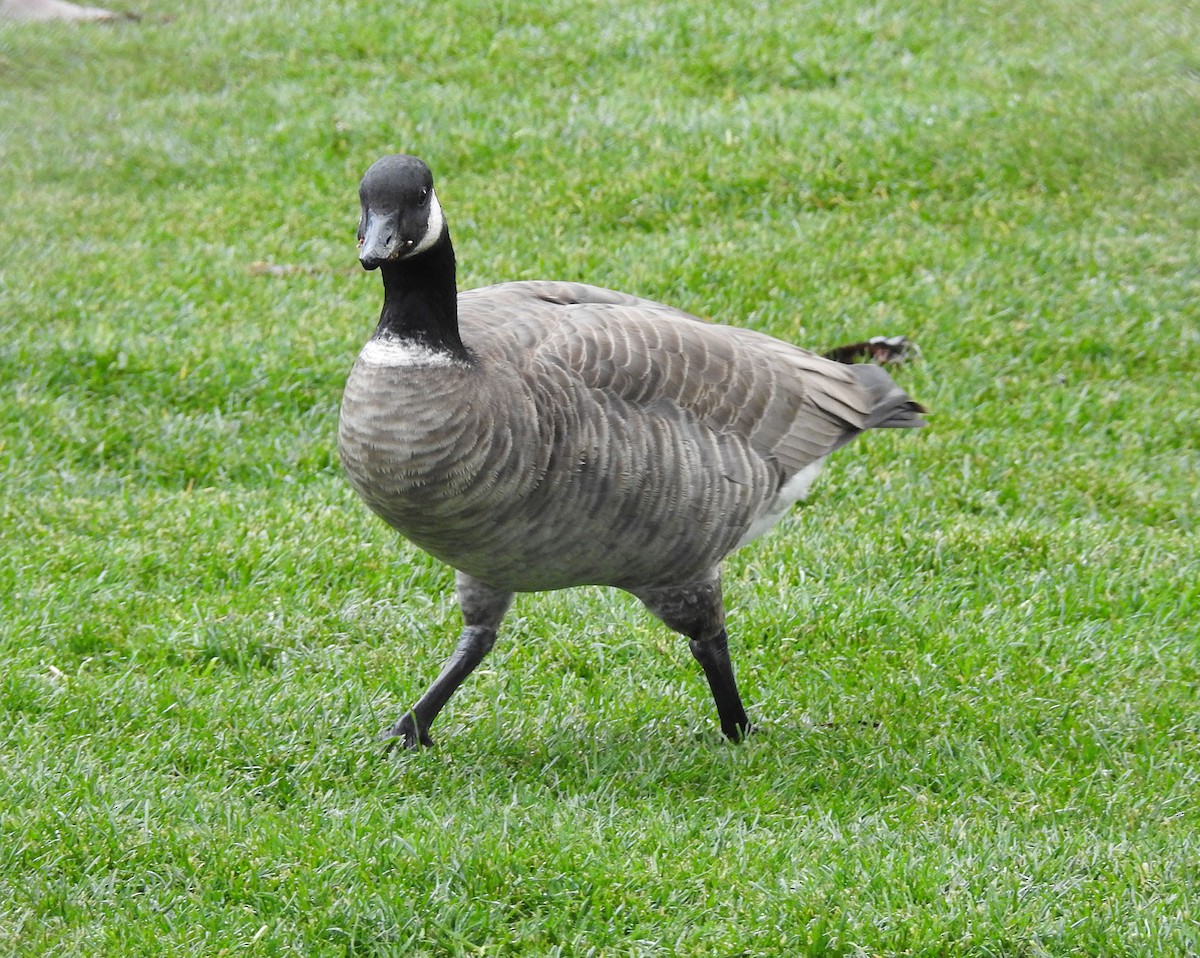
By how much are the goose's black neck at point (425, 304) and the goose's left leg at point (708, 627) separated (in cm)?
101

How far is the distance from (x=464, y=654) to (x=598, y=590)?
104cm

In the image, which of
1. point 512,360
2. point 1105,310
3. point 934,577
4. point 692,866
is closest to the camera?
point 692,866

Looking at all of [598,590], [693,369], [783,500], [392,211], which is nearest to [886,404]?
[783,500]

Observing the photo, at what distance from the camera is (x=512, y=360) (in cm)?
383

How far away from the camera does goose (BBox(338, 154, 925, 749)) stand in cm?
354

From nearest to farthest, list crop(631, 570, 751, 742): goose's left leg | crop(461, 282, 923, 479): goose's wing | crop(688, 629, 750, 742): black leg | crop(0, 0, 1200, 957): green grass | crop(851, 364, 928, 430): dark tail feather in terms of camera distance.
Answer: crop(0, 0, 1200, 957): green grass, crop(461, 282, 923, 479): goose's wing, crop(631, 570, 751, 742): goose's left leg, crop(688, 629, 750, 742): black leg, crop(851, 364, 928, 430): dark tail feather

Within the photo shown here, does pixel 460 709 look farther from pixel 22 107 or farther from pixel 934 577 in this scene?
pixel 22 107

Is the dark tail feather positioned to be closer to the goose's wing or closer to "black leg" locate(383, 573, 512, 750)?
the goose's wing

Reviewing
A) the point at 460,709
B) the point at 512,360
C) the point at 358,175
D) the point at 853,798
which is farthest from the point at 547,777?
the point at 358,175

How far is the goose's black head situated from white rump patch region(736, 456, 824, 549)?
55.5 inches

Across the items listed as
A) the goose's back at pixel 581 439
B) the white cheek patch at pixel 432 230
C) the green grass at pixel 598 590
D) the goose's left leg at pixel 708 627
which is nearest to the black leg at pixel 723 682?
the goose's left leg at pixel 708 627

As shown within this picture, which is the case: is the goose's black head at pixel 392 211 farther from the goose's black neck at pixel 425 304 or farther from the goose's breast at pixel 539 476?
the goose's breast at pixel 539 476

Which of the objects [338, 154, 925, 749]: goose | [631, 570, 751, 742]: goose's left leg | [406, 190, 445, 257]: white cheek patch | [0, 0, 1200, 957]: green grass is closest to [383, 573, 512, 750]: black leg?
[338, 154, 925, 749]: goose

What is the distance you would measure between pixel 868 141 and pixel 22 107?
6.21 meters
